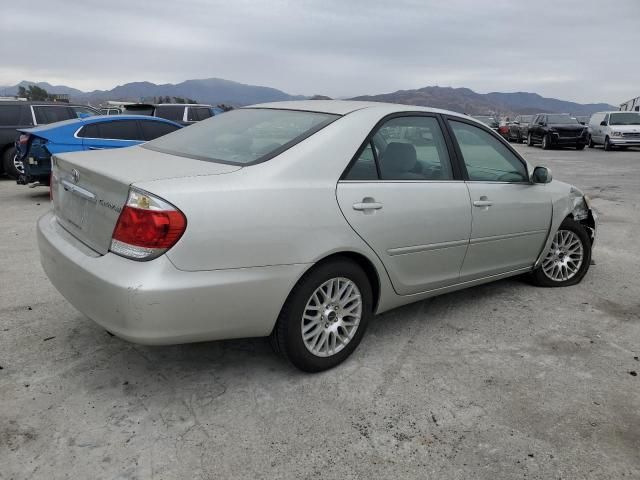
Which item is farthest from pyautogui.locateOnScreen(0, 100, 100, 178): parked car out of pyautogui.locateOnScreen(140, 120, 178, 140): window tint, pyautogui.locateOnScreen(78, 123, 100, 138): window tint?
pyautogui.locateOnScreen(140, 120, 178, 140): window tint

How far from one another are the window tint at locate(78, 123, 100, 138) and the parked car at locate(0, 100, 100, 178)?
306 centimetres

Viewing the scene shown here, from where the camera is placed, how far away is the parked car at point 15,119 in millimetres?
10806

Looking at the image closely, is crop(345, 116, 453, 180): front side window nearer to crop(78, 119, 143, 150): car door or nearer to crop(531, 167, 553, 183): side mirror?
crop(531, 167, 553, 183): side mirror

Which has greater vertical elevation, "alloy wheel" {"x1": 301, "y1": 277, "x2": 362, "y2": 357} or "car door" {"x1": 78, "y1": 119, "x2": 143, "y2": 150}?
"car door" {"x1": 78, "y1": 119, "x2": 143, "y2": 150}

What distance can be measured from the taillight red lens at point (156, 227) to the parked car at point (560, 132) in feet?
78.8

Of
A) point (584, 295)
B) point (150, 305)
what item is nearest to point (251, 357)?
point (150, 305)

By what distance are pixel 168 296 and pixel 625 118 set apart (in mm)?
24880

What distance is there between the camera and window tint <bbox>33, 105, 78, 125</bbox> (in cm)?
1134

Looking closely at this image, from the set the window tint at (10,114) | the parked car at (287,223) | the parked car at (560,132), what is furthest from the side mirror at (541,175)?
the parked car at (560,132)

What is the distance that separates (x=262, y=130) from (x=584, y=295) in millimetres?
3186

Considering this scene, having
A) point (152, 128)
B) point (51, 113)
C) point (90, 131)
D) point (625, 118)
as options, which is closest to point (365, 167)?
point (90, 131)

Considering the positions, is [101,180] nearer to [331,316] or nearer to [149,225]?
[149,225]

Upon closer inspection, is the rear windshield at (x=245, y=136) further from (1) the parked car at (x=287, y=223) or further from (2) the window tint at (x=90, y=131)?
(2) the window tint at (x=90, y=131)

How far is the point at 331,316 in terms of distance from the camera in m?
3.08
